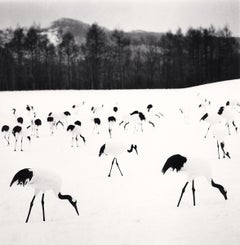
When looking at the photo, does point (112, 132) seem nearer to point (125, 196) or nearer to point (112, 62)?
point (125, 196)

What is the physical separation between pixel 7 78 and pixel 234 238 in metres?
19.9

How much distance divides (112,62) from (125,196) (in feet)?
89.3

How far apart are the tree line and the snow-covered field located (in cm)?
845

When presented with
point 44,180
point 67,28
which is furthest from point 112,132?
point 44,180

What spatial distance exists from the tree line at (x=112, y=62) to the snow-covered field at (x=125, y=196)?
27.7 ft

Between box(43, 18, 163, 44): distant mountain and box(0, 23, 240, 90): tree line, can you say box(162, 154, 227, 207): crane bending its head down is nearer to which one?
box(43, 18, 163, 44): distant mountain

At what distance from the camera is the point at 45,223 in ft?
16.9

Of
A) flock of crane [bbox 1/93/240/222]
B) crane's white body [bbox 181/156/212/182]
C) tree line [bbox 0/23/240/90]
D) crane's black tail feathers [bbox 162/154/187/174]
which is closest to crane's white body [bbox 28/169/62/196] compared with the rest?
flock of crane [bbox 1/93/240/222]

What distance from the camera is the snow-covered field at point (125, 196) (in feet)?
14.8

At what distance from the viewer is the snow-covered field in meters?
4.52

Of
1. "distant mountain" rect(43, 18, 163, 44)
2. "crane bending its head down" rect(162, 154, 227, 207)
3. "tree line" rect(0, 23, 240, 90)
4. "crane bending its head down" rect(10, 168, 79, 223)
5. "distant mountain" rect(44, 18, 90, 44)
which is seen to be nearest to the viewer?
"crane bending its head down" rect(10, 168, 79, 223)

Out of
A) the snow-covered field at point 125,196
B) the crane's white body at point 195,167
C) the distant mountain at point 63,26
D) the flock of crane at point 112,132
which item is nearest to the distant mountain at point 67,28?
the distant mountain at point 63,26

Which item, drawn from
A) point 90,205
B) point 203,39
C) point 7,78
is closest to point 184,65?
point 203,39

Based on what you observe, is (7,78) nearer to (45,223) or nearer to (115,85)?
(115,85)
